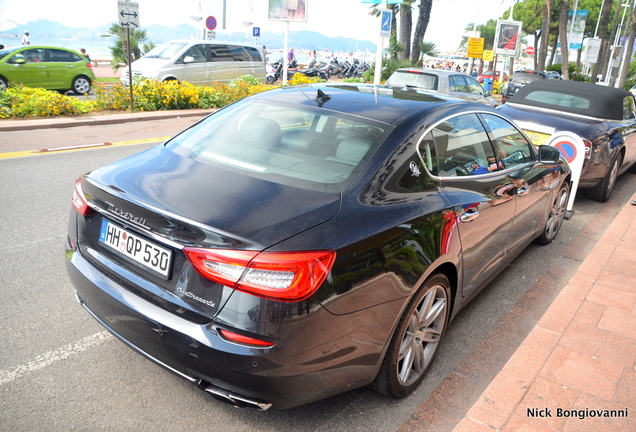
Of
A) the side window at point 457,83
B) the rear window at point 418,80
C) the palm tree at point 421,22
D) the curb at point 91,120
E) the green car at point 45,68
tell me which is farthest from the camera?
the palm tree at point 421,22

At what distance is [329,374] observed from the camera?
7.78 ft

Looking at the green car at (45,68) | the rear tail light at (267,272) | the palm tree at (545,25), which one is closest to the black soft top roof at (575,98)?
the rear tail light at (267,272)

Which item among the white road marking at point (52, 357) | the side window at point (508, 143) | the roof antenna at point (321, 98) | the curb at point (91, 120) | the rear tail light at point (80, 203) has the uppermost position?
the roof antenna at point (321, 98)

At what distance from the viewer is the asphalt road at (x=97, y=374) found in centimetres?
266

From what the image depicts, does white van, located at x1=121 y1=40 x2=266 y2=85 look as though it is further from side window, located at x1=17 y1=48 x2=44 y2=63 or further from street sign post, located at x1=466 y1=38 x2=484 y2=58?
street sign post, located at x1=466 y1=38 x2=484 y2=58

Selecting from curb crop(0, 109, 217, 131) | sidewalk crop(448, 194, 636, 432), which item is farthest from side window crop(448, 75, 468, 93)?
sidewalk crop(448, 194, 636, 432)

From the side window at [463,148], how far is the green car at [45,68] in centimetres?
1550

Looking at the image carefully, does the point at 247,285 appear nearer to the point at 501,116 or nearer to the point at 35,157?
the point at 501,116

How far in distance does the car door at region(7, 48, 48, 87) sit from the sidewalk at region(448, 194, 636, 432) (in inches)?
650

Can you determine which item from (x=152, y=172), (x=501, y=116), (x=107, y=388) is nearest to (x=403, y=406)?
(x=107, y=388)

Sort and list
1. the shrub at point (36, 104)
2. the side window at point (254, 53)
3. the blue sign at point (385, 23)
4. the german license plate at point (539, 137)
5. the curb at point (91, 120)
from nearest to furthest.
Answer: the german license plate at point (539, 137) < the curb at point (91, 120) < the shrub at point (36, 104) < the blue sign at point (385, 23) < the side window at point (254, 53)

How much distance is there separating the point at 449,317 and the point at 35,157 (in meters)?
7.24

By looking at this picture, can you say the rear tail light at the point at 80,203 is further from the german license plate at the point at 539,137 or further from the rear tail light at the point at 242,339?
the german license plate at the point at 539,137

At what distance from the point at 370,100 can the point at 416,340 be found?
151cm
